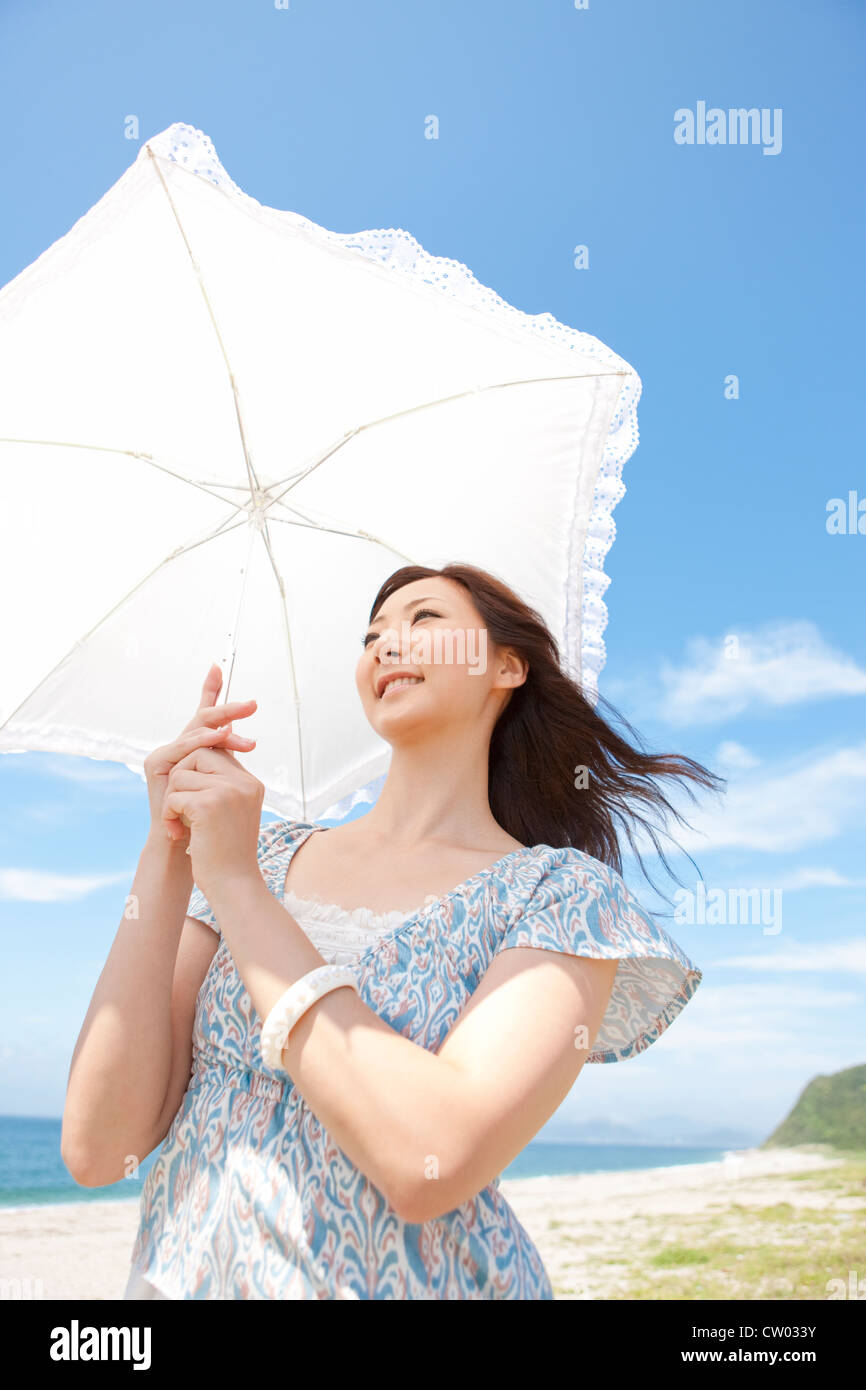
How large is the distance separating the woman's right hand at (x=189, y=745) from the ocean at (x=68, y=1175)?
83.9ft

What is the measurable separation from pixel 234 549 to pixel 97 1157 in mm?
1728

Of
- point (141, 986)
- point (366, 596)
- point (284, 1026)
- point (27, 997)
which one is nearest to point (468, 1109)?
point (284, 1026)

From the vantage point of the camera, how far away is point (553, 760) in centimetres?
271

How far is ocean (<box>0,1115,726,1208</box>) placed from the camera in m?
28.2

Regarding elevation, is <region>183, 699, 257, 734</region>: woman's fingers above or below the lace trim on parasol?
below

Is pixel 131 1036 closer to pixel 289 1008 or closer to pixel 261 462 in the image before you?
pixel 289 1008

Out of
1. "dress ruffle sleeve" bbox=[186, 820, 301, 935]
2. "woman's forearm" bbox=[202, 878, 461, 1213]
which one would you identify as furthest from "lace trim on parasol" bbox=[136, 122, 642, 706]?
"woman's forearm" bbox=[202, 878, 461, 1213]

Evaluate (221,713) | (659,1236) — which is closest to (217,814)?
(221,713)

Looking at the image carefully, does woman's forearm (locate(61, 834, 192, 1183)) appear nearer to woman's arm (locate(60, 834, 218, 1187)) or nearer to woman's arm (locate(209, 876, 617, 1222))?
woman's arm (locate(60, 834, 218, 1187))

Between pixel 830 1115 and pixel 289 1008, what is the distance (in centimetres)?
3702

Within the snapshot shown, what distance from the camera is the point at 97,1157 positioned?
68.5 inches

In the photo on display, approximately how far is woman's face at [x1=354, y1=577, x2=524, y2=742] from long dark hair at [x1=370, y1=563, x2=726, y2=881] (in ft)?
0.31

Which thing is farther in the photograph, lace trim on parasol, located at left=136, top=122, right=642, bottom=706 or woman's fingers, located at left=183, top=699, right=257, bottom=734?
lace trim on parasol, located at left=136, top=122, right=642, bottom=706
